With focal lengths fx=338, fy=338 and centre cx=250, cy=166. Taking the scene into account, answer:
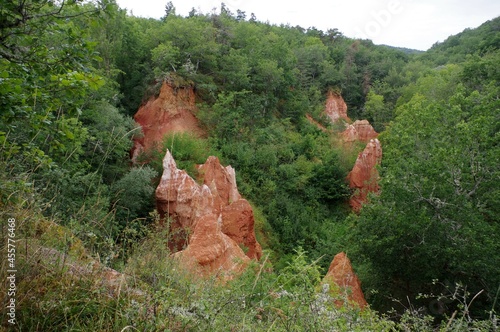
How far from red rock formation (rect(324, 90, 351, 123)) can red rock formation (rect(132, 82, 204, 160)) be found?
1524 centimetres

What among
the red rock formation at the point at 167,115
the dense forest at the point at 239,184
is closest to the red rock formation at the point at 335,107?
the dense forest at the point at 239,184

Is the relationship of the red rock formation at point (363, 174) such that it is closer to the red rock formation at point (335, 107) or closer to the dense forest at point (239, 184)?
the dense forest at point (239, 184)

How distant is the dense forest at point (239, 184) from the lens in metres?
1.94

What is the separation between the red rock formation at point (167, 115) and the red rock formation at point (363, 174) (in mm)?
9266

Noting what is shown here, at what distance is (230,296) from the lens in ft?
6.73

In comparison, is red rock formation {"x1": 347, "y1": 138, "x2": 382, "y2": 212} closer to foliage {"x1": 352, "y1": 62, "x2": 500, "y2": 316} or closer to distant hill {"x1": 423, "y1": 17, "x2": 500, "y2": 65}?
foliage {"x1": 352, "y1": 62, "x2": 500, "y2": 316}

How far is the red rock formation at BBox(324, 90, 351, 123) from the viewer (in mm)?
30344

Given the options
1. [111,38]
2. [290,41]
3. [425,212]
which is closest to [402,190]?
[425,212]

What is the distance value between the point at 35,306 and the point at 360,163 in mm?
19994

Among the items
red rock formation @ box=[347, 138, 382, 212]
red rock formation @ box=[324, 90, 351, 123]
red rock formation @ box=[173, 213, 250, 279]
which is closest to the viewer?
red rock formation @ box=[173, 213, 250, 279]

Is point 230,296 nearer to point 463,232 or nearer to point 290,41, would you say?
point 463,232

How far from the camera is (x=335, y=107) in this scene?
102 ft

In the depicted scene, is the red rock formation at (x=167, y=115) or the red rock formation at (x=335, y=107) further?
the red rock formation at (x=335, y=107)

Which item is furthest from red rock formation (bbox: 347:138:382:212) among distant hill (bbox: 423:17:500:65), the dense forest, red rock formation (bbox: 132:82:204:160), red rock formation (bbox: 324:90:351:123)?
distant hill (bbox: 423:17:500:65)
